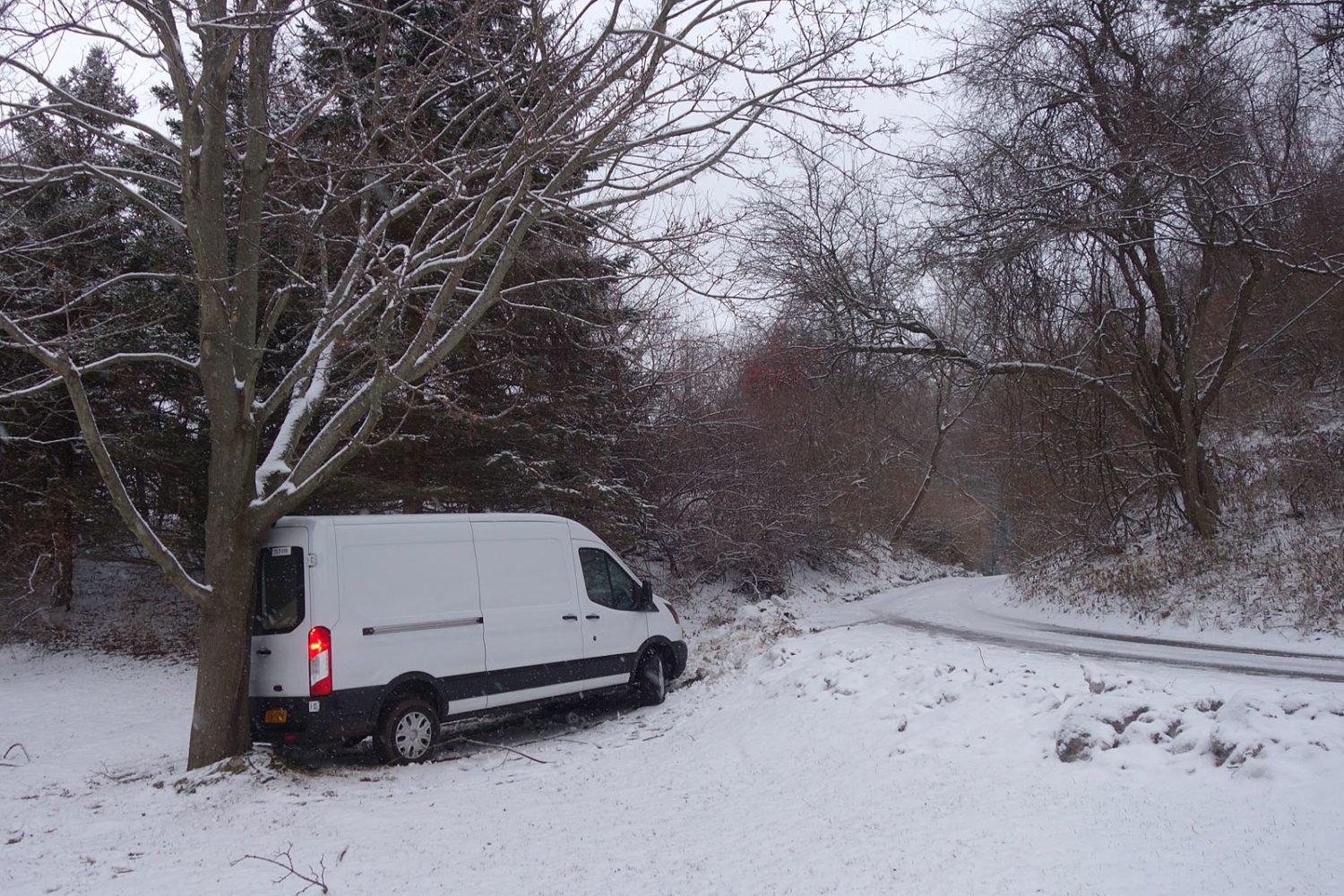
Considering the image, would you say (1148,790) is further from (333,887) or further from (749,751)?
(333,887)

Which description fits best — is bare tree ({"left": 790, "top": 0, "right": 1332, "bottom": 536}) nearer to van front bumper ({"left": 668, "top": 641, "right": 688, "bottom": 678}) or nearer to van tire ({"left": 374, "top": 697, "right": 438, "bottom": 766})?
van front bumper ({"left": 668, "top": 641, "right": 688, "bottom": 678})

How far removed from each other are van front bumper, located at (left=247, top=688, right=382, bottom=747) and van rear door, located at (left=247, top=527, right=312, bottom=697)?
10 centimetres

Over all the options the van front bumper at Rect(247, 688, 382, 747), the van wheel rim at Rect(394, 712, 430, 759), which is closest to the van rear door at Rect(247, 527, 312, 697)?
the van front bumper at Rect(247, 688, 382, 747)

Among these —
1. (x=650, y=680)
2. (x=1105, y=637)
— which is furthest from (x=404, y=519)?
(x=1105, y=637)

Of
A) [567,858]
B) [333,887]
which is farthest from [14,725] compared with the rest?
[567,858]

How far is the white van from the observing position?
7.30 meters

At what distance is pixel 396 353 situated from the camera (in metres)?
11.8

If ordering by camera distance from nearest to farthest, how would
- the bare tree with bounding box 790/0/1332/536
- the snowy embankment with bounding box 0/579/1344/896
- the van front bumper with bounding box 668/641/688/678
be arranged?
the snowy embankment with bounding box 0/579/1344/896 → the van front bumper with bounding box 668/641/688/678 → the bare tree with bounding box 790/0/1332/536

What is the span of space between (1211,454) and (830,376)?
7.25 meters

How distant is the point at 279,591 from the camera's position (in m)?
7.64

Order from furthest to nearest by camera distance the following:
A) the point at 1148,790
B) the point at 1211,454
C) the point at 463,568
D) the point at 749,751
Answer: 1. the point at 1211,454
2. the point at 463,568
3. the point at 749,751
4. the point at 1148,790

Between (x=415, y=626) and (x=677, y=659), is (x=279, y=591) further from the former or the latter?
(x=677, y=659)

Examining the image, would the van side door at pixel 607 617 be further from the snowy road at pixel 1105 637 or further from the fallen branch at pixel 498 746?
the snowy road at pixel 1105 637

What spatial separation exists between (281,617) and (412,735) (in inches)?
62.8
